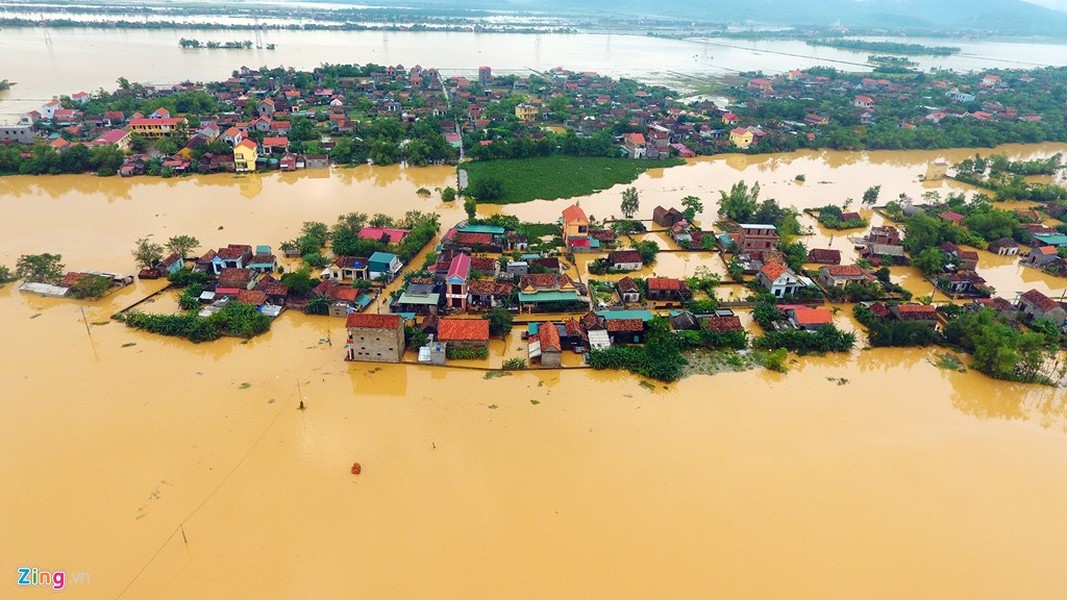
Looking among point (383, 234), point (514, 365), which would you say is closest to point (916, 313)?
point (514, 365)

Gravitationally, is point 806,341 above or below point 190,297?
below

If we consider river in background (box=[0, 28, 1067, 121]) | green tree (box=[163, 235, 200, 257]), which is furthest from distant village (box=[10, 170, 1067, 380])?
river in background (box=[0, 28, 1067, 121])

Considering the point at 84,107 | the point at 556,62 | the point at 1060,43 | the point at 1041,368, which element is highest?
the point at 1060,43

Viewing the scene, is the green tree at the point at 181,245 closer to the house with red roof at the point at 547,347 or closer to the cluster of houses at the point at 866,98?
the house with red roof at the point at 547,347

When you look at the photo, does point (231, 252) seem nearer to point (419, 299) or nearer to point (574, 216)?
point (419, 299)

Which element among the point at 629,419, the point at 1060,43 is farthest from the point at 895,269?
the point at 1060,43

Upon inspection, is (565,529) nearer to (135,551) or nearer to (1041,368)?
(135,551)
